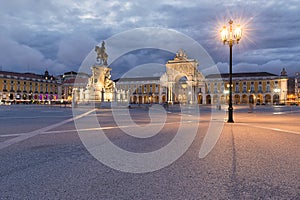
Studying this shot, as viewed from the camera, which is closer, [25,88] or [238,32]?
[238,32]

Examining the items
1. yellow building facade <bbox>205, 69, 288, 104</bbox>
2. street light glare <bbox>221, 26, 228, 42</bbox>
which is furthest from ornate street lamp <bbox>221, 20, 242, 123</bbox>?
yellow building facade <bbox>205, 69, 288, 104</bbox>

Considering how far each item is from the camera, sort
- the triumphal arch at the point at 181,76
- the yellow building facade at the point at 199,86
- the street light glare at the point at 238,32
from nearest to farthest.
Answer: the street light glare at the point at 238,32
the triumphal arch at the point at 181,76
the yellow building facade at the point at 199,86

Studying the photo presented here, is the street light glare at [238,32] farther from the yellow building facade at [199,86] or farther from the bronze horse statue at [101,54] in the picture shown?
the yellow building facade at [199,86]

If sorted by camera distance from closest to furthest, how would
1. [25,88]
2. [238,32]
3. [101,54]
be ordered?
1. [238,32]
2. [101,54]
3. [25,88]

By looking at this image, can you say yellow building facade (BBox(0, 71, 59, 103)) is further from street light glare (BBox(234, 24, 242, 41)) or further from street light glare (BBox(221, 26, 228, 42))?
street light glare (BBox(234, 24, 242, 41))

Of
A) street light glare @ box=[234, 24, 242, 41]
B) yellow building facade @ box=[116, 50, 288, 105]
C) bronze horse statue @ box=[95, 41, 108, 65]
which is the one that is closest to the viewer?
street light glare @ box=[234, 24, 242, 41]

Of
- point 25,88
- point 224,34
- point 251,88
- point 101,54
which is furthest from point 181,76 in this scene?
point 224,34

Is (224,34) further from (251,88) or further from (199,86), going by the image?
(251,88)

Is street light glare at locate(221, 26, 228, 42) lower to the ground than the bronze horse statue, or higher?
lower

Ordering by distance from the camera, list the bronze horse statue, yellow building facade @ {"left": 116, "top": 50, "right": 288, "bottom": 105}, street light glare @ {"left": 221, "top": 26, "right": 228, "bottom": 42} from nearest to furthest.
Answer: street light glare @ {"left": 221, "top": 26, "right": 228, "bottom": 42}
the bronze horse statue
yellow building facade @ {"left": 116, "top": 50, "right": 288, "bottom": 105}

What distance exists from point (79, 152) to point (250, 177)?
137 inches

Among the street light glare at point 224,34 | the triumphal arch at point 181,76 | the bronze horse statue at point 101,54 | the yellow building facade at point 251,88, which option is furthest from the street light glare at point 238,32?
the yellow building facade at point 251,88

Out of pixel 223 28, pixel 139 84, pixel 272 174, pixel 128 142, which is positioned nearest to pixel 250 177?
pixel 272 174

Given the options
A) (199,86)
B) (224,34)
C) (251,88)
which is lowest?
(224,34)
